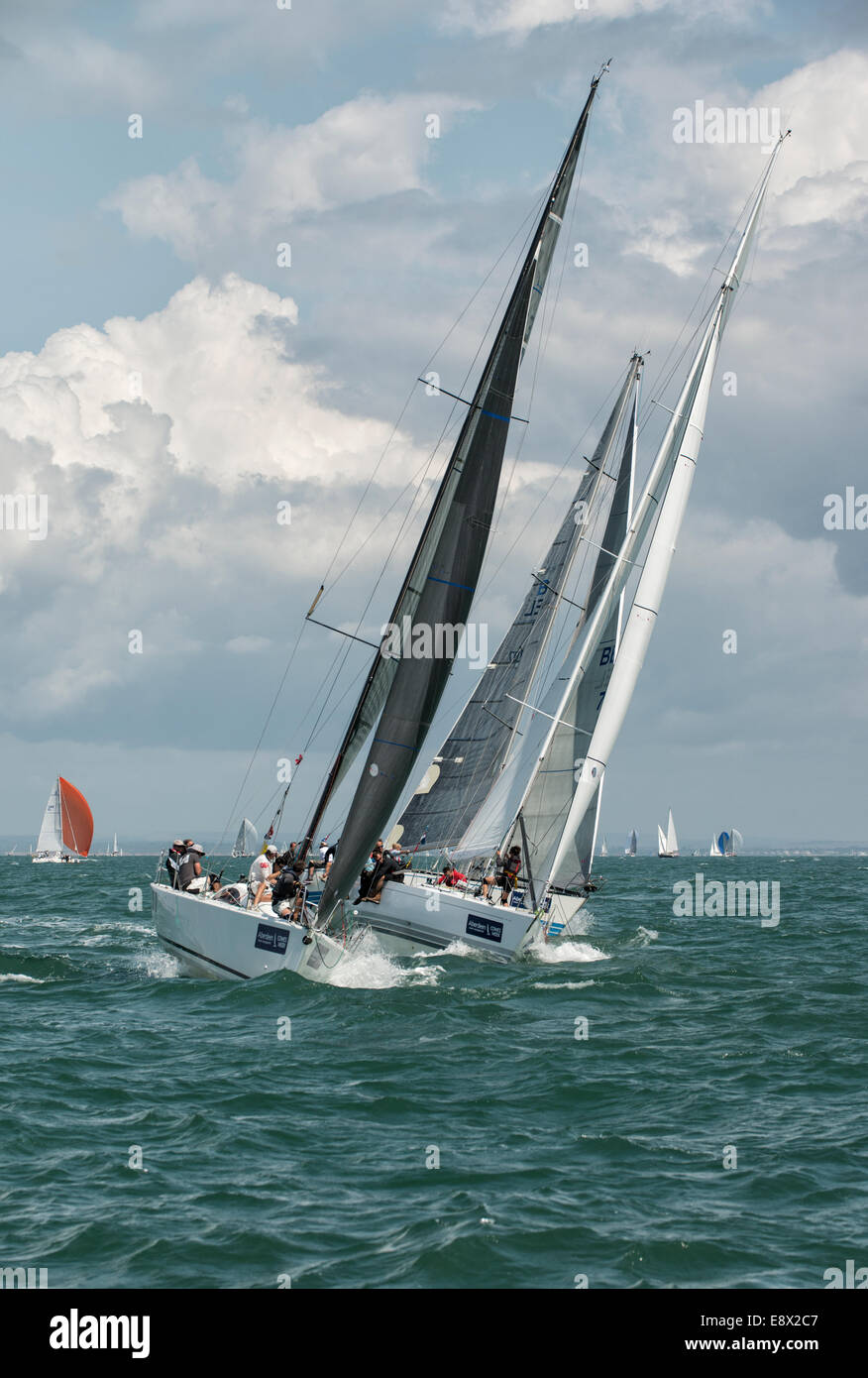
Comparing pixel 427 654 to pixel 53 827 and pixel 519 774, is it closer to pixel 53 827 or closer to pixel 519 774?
pixel 519 774

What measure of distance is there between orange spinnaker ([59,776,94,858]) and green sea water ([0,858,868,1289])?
6976cm

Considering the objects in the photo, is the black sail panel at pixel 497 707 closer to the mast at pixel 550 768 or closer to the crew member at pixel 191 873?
the mast at pixel 550 768

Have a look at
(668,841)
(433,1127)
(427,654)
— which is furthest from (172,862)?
(668,841)

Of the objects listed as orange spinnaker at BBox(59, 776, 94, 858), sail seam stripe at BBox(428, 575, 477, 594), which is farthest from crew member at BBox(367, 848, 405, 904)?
orange spinnaker at BBox(59, 776, 94, 858)

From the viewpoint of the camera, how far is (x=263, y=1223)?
9.84 meters

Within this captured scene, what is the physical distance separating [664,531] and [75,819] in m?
73.1

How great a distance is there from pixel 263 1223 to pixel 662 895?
46.7m

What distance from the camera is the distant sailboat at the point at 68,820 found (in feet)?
297

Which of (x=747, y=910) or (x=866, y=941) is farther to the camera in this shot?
(x=747, y=910)

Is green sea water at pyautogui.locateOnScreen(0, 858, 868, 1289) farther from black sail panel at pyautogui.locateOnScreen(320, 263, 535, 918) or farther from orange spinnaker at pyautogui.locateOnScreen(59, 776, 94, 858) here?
orange spinnaker at pyautogui.locateOnScreen(59, 776, 94, 858)

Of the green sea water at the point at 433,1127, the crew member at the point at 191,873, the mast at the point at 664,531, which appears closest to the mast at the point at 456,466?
the crew member at the point at 191,873

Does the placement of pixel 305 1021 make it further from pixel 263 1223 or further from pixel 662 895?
pixel 662 895

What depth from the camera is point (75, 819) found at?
92.6 meters
